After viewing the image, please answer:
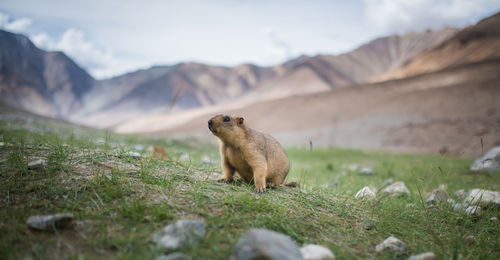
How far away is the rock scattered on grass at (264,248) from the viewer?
6.66 ft

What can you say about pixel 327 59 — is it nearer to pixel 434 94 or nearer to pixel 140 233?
pixel 434 94

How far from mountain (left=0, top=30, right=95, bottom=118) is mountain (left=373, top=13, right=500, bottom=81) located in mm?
70009

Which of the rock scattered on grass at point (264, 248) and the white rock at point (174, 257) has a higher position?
the rock scattered on grass at point (264, 248)

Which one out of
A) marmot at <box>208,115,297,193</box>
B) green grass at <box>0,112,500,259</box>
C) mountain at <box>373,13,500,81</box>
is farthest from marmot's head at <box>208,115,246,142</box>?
mountain at <box>373,13,500,81</box>

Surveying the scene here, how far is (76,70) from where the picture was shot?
6362 cm

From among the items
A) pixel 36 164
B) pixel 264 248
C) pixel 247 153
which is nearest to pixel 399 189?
pixel 247 153

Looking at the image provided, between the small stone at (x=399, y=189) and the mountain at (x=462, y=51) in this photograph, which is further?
the mountain at (x=462, y=51)

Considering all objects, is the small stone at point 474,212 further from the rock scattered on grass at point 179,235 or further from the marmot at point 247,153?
the rock scattered on grass at point 179,235

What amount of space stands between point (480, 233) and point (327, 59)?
120 metres

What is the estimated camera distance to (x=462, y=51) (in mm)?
61812

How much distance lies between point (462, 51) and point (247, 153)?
76.7 m

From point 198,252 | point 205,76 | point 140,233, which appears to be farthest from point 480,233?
point 205,76

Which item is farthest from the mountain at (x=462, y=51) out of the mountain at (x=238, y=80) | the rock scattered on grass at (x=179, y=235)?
the rock scattered on grass at (x=179, y=235)

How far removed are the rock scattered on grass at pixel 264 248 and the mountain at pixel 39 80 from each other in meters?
47.7
